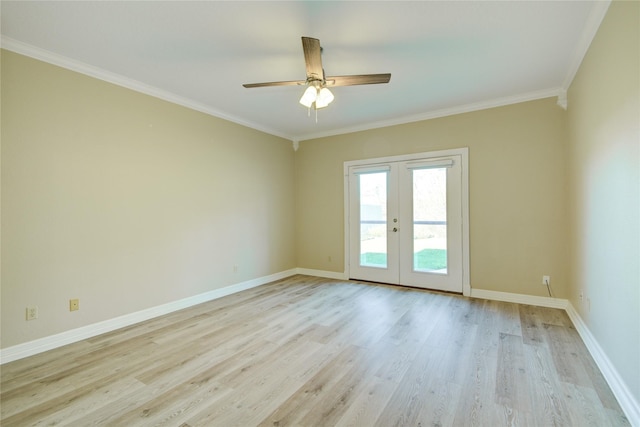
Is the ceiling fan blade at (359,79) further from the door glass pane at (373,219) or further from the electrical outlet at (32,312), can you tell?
the electrical outlet at (32,312)

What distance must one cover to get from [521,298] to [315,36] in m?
3.98

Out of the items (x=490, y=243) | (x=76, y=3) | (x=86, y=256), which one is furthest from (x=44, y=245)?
(x=490, y=243)

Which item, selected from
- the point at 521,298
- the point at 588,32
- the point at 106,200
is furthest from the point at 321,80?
the point at 521,298

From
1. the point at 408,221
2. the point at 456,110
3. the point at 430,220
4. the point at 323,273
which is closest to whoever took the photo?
the point at 456,110

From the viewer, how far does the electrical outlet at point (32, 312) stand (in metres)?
2.56

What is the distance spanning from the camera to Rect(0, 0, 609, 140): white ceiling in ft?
6.99

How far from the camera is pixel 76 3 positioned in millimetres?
2068

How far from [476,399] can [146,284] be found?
344 centimetres

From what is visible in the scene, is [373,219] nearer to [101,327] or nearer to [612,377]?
[612,377]

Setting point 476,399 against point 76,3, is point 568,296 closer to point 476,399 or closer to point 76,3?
point 476,399

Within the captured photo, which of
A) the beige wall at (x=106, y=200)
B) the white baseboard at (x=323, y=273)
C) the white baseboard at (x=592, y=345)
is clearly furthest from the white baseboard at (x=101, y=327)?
the white baseboard at (x=592, y=345)

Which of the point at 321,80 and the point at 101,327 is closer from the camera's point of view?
the point at 321,80

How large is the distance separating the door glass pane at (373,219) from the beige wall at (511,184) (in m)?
0.51

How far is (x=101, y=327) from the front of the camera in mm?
3002
